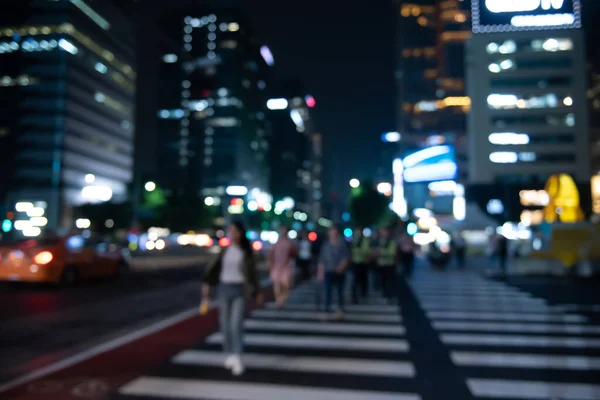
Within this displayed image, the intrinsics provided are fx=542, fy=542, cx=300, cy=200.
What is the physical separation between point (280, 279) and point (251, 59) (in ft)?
449

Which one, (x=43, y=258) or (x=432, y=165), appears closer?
(x=43, y=258)

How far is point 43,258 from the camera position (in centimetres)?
1435

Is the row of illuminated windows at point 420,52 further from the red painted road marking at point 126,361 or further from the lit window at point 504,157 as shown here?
the red painted road marking at point 126,361

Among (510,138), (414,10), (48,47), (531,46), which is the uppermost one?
(414,10)

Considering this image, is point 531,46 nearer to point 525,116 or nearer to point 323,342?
point 525,116

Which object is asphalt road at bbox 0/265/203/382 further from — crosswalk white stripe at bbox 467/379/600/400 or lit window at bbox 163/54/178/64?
lit window at bbox 163/54/178/64

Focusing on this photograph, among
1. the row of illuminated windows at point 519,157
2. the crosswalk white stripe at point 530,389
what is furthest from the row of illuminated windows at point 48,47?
the crosswalk white stripe at point 530,389

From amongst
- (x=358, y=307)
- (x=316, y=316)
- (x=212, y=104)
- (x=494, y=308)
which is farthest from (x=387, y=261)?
(x=212, y=104)

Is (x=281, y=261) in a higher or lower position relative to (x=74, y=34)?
lower

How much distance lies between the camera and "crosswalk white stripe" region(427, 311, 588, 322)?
10336mm

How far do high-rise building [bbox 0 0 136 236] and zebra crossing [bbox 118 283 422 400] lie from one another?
235ft

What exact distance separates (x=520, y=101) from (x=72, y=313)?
72774mm

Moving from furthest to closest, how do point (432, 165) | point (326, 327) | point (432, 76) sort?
point (432, 76) → point (432, 165) → point (326, 327)

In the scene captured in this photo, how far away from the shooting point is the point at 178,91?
14238cm
